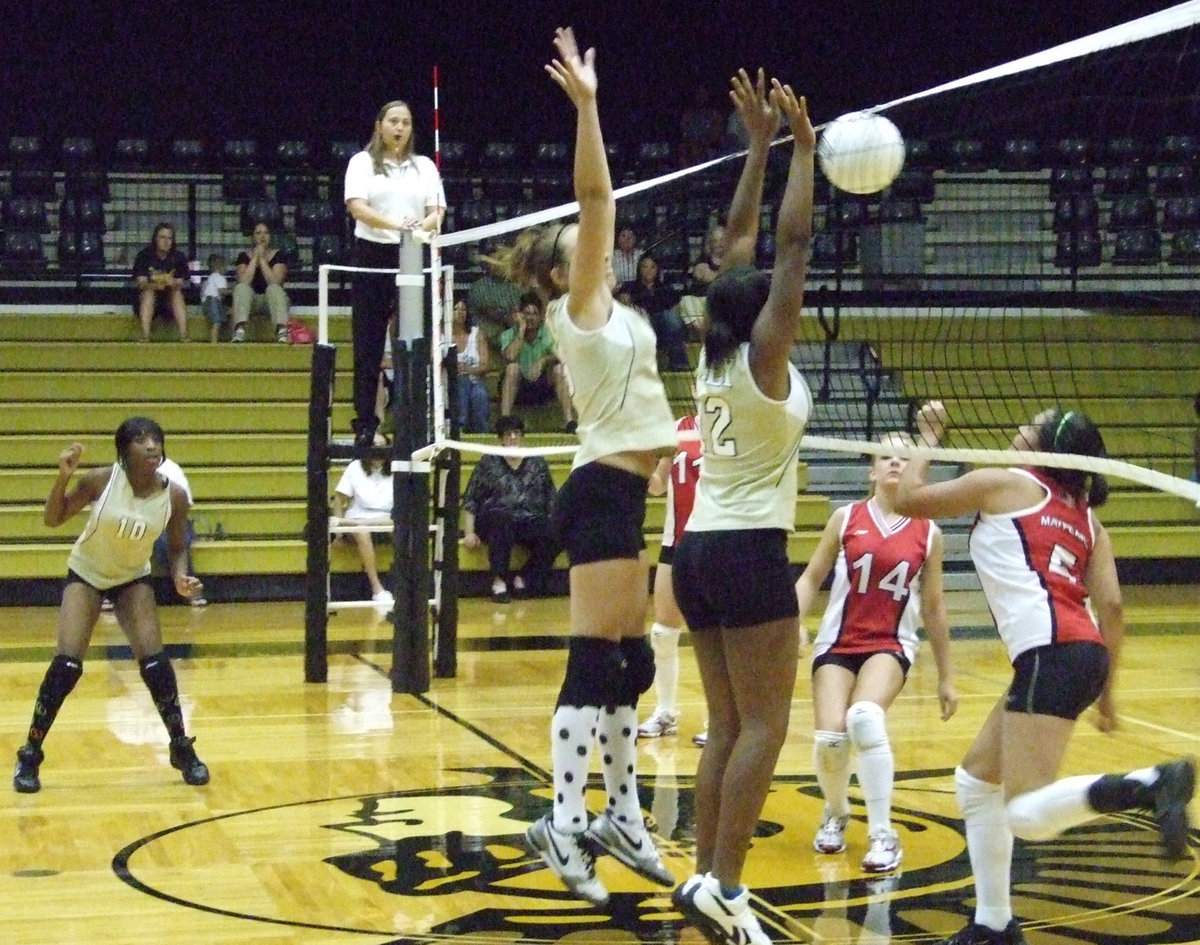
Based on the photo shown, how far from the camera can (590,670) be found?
4.66 m

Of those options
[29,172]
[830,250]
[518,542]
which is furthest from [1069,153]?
[29,172]

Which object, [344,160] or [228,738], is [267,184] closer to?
[344,160]

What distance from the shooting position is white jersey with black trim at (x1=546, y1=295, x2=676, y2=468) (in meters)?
4.58

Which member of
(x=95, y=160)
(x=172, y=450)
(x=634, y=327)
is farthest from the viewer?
(x=95, y=160)

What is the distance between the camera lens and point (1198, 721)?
8.21 meters

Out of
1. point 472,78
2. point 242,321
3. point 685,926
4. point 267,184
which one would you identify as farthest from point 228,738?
point 472,78

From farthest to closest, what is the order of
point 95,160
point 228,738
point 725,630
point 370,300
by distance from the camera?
point 95,160
point 370,300
point 228,738
point 725,630

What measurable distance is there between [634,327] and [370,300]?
473 centimetres

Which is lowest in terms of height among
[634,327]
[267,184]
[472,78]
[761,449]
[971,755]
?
[971,755]

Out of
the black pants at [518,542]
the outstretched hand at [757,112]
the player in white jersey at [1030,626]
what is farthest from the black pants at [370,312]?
the player in white jersey at [1030,626]

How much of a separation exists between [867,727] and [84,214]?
42.7 feet

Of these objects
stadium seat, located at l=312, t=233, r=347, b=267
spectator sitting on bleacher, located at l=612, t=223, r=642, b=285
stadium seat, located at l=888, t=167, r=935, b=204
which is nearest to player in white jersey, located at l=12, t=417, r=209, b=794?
spectator sitting on bleacher, located at l=612, t=223, r=642, b=285

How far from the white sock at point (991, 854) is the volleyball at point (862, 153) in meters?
1.88

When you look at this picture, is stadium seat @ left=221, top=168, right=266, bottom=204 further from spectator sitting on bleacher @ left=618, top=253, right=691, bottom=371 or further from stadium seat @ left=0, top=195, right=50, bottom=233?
spectator sitting on bleacher @ left=618, top=253, right=691, bottom=371
